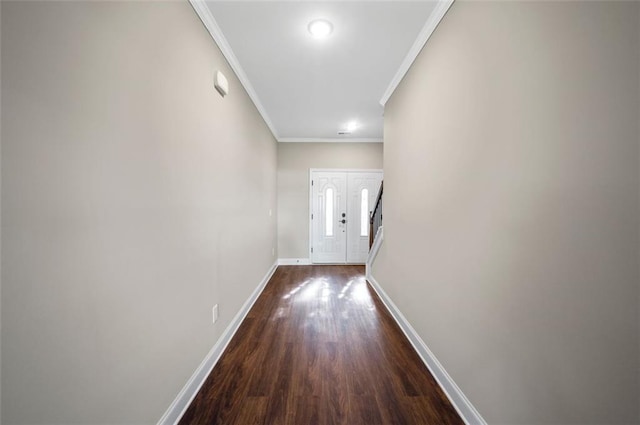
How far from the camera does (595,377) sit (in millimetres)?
827

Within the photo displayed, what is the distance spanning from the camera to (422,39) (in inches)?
79.6

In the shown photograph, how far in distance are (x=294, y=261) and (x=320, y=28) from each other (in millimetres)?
4262

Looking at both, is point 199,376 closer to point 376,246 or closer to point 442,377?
point 442,377

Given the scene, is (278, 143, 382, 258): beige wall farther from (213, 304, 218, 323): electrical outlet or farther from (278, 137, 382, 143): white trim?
(213, 304, 218, 323): electrical outlet

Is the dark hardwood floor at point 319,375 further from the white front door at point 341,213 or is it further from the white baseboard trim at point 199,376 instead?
the white front door at point 341,213

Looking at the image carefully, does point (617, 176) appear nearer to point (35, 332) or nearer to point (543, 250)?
point (543, 250)

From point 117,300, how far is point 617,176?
1855 millimetres

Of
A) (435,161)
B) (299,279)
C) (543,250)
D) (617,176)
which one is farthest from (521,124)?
(299,279)

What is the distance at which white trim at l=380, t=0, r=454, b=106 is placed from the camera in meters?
1.69

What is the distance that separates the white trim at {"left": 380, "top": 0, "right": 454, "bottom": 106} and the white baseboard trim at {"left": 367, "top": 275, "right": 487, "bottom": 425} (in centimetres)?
250

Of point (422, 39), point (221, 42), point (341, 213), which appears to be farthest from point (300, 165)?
point (422, 39)

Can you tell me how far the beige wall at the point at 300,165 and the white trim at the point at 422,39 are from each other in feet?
7.75

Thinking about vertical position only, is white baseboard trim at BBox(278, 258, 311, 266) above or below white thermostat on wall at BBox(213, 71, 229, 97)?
below

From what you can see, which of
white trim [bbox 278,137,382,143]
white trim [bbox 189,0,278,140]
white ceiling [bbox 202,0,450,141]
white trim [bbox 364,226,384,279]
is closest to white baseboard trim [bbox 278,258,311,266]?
white trim [bbox 364,226,384,279]
